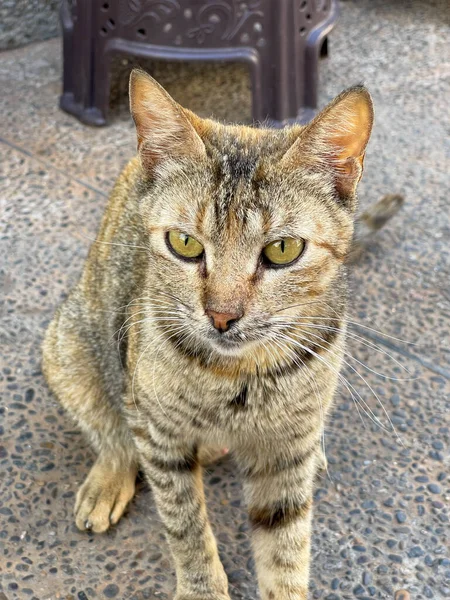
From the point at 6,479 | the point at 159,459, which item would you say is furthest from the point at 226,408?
the point at 6,479

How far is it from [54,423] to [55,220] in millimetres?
1335

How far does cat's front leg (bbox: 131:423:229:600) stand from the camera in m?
2.13

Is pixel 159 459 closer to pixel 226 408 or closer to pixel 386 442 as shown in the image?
pixel 226 408

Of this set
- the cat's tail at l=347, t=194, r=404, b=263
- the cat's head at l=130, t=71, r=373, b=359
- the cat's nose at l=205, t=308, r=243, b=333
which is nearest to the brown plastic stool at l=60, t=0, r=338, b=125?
the cat's tail at l=347, t=194, r=404, b=263

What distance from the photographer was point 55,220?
376 cm

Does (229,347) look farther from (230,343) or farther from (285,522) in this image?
(285,522)

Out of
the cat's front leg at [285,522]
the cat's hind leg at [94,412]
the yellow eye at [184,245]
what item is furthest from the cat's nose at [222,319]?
the cat's hind leg at [94,412]

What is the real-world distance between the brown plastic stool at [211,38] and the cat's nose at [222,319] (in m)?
2.69

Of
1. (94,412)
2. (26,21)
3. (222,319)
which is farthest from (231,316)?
(26,21)

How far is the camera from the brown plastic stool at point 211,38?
3996 mm

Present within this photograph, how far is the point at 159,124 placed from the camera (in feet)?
6.26

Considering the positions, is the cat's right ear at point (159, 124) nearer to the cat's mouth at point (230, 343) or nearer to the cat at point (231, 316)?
the cat at point (231, 316)

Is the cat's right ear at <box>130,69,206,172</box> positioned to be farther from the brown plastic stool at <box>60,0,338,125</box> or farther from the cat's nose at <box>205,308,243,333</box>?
the brown plastic stool at <box>60,0,338,125</box>

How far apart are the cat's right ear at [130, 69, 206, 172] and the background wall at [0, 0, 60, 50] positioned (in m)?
3.60
